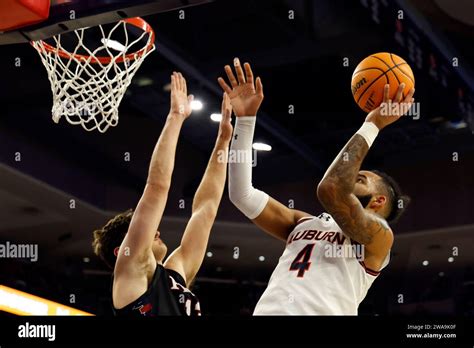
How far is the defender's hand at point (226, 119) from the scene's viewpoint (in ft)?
10.1

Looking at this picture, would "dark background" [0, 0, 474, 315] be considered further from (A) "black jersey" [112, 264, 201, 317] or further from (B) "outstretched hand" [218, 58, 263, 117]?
(A) "black jersey" [112, 264, 201, 317]

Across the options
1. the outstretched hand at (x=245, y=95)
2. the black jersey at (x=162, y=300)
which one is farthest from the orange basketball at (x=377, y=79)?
the black jersey at (x=162, y=300)

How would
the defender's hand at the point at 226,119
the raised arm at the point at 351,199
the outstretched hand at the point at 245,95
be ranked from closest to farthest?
the raised arm at the point at 351,199
the outstretched hand at the point at 245,95
the defender's hand at the point at 226,119

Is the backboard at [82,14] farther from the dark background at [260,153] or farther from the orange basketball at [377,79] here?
the dark background at [260,153]

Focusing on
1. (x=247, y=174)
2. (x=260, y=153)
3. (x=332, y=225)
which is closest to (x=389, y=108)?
(x=332, y=225)

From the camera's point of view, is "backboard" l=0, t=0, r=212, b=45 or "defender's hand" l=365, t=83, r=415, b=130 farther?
"backboard" l=0, t=0, r=212, b=45

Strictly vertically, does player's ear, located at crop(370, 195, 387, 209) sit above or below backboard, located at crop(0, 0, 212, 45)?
below

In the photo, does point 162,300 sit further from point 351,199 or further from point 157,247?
point 351,199

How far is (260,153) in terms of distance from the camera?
731 cm

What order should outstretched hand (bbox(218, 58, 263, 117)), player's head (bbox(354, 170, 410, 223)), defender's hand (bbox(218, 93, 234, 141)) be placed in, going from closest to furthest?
player's head (bbox(354, 170, 410, 223)) → outstretched hand (bbox(218, 58, 263, 117)) → defender's hand (bbox(218, 93, 234, 141))

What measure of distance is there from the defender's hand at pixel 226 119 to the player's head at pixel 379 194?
60cm

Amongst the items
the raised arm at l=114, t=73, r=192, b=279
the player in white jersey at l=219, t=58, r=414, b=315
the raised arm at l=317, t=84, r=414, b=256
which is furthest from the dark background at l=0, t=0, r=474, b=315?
the raised arm at l=317, t=84, r=414, b=256

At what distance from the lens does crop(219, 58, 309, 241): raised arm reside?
113 inches

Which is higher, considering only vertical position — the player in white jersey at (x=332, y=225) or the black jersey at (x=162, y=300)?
the player in white jersey at (x=332, y=225)
